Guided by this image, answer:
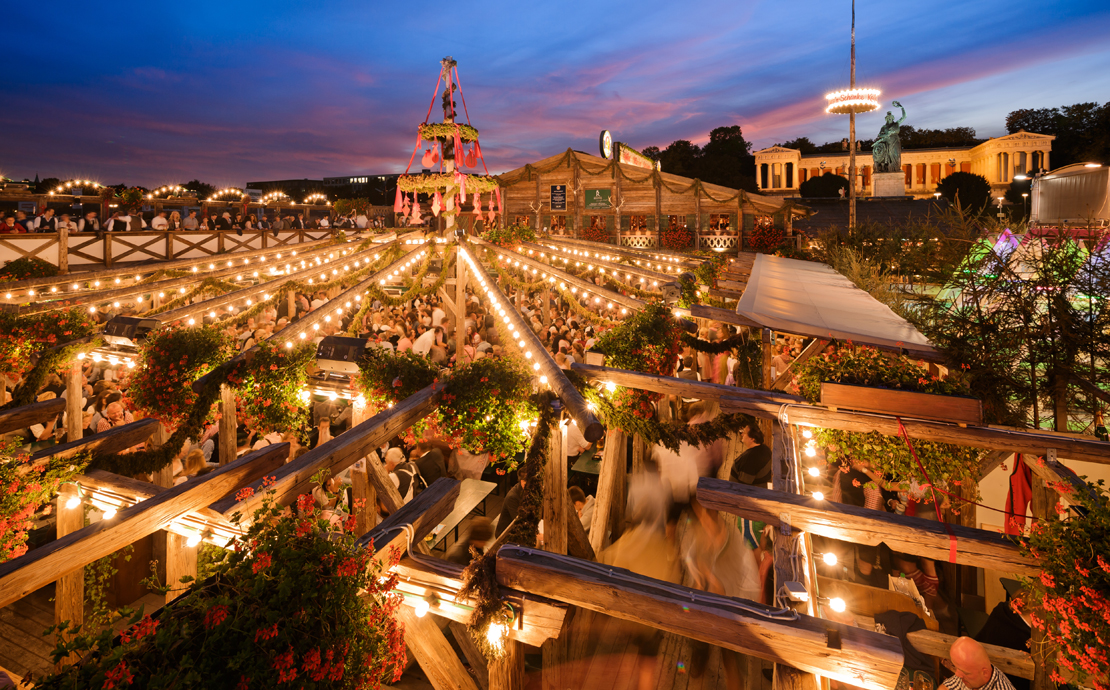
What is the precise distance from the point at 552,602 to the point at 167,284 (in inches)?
308

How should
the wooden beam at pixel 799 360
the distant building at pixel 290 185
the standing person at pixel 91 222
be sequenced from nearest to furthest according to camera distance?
the wooden beam at pixel 799 360 → the standing person at pixel 91 222 → the distant building at pixel 290 185

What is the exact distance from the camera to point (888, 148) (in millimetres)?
31656

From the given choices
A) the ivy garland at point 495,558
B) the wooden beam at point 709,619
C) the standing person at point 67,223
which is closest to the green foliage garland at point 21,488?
the ivy garland at point 495,558

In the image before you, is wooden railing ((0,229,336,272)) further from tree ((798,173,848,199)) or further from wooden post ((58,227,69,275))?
tree ((798,173,848,199))

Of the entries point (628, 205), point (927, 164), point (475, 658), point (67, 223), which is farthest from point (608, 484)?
point (927, 164)

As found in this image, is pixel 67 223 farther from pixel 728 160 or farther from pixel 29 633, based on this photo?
pixel 728 160

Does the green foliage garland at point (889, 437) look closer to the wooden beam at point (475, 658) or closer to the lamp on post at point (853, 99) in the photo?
the wooden beam at point (475, 658)

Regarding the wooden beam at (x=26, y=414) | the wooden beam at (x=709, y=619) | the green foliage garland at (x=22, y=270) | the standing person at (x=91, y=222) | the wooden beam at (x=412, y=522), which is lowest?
the wooden beam at (x=709, y=619)

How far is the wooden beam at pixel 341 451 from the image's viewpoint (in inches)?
121

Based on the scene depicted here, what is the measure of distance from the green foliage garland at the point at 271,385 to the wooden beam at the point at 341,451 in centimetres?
141

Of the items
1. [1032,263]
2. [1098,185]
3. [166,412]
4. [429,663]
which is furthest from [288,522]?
[1098,185]

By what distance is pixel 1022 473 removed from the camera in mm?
4477

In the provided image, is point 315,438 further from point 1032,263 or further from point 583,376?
point 1032,263

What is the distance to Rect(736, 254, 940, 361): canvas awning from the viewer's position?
162 inches
